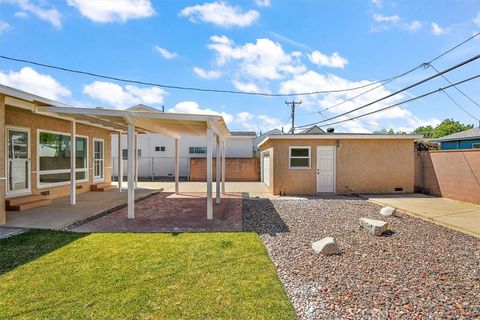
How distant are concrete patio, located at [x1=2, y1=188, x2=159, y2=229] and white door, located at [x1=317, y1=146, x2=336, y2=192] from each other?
8290 millimetres

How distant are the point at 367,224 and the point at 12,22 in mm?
14008

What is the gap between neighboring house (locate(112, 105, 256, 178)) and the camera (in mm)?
23203

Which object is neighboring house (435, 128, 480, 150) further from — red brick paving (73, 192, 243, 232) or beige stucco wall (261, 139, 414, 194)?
red brick paving (73, 192, 243, 232)

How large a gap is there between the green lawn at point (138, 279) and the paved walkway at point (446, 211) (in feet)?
16.9

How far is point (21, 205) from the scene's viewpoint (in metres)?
8.29

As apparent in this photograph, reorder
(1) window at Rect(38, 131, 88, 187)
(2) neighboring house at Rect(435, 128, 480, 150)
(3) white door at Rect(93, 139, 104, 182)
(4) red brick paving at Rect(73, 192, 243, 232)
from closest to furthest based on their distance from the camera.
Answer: (4) red brick paving at Rect(73, 192, 243, 232) < (1) window at Rect(38, 131, 88, 187) < (3) white door at Rect(93, 139, 104, 182) < (2) neighboring house at Rect(435, 128, 480, 150)

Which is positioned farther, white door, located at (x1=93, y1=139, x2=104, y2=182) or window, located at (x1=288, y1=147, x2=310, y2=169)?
white door, located at (x1=93, y1=139, x2=104, y2=182)

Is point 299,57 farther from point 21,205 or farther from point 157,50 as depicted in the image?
point 21,205

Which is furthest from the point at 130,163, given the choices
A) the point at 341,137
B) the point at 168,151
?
the point at 168,151

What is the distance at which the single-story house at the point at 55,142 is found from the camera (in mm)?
7289

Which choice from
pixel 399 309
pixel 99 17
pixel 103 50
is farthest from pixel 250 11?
pixel 399 309

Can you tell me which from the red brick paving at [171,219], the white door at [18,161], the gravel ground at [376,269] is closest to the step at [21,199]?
the white door at [18,161]

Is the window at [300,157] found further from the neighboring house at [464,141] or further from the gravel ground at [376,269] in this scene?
the neighboring house at [464,141]

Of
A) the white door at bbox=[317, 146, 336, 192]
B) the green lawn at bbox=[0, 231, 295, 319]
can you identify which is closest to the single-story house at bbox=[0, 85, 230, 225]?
the green lawn at bbox=[0, 231, 295, 319]
